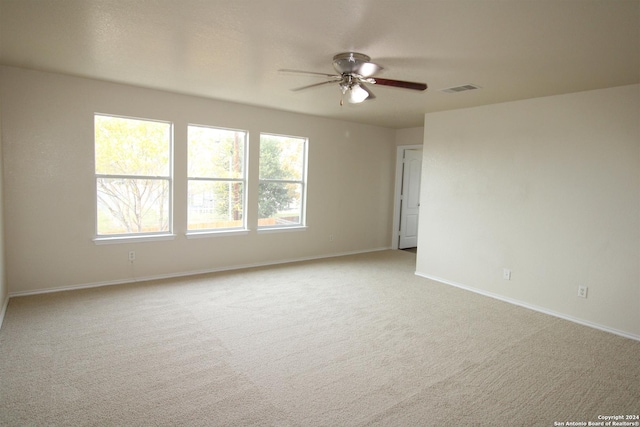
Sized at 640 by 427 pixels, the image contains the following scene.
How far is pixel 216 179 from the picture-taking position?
16.9ft

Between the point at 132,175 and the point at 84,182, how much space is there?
50 cm

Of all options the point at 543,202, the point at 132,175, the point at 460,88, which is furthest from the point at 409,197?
the point at 132,175

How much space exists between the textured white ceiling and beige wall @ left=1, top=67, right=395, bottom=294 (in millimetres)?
352

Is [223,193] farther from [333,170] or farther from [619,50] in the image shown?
[619,50]

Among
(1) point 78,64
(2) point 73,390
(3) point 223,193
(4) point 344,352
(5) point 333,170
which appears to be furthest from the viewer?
(5) point 333,170

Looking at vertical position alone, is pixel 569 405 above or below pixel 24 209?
below

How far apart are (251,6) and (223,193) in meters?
3.35

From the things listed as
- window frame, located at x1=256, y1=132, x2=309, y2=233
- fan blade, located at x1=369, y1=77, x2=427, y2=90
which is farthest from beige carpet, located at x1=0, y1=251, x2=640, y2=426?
fan blade, located at x1=369, y1=77, x2=427, y2=90

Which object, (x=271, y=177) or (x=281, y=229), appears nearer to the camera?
(x=271, y=177)

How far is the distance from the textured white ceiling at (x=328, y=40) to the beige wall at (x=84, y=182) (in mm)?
352

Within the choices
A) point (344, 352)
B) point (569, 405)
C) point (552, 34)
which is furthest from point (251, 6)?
point (569, 405)

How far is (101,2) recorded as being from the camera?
2205 mm

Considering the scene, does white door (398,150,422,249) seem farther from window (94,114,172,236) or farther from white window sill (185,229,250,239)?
window (94,114,172,236)

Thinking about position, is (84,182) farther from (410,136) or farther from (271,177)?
(410,136)
